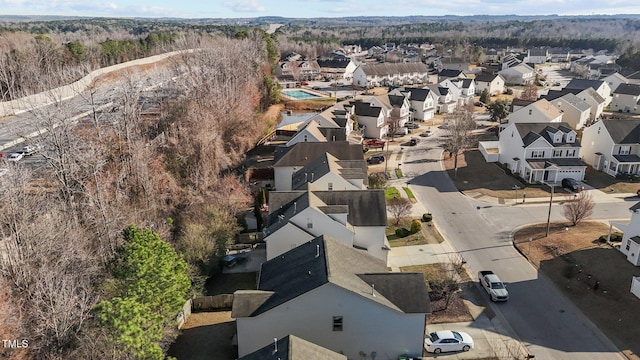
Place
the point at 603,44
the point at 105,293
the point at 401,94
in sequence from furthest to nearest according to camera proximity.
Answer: the point at 603,44 < the point at 401,94 < the point at 105,293

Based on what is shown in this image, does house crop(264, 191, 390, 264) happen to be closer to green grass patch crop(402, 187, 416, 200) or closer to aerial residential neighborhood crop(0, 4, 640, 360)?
aerial residential neighborhood crop(0, 4, 640, 360)

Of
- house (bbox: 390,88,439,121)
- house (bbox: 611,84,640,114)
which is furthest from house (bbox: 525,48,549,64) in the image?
house (bbox: 390,88,439,121)

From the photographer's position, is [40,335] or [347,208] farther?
[347,208]

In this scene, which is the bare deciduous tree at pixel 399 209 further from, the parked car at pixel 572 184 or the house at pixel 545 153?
the parked car at pixel 572 184

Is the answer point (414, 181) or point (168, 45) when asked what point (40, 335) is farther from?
point (168, 45)

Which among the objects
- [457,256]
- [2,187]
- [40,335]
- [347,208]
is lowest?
[457,256]

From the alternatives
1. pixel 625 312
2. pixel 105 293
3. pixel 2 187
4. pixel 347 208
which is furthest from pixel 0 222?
pixel 625 312

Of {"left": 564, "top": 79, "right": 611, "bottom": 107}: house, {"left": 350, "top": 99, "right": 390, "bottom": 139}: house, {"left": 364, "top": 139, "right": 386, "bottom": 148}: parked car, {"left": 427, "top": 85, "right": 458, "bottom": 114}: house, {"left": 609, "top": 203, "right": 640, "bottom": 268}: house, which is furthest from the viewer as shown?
{"left": 564, "top": 79, "right": 611, "bottom": 107}: house
